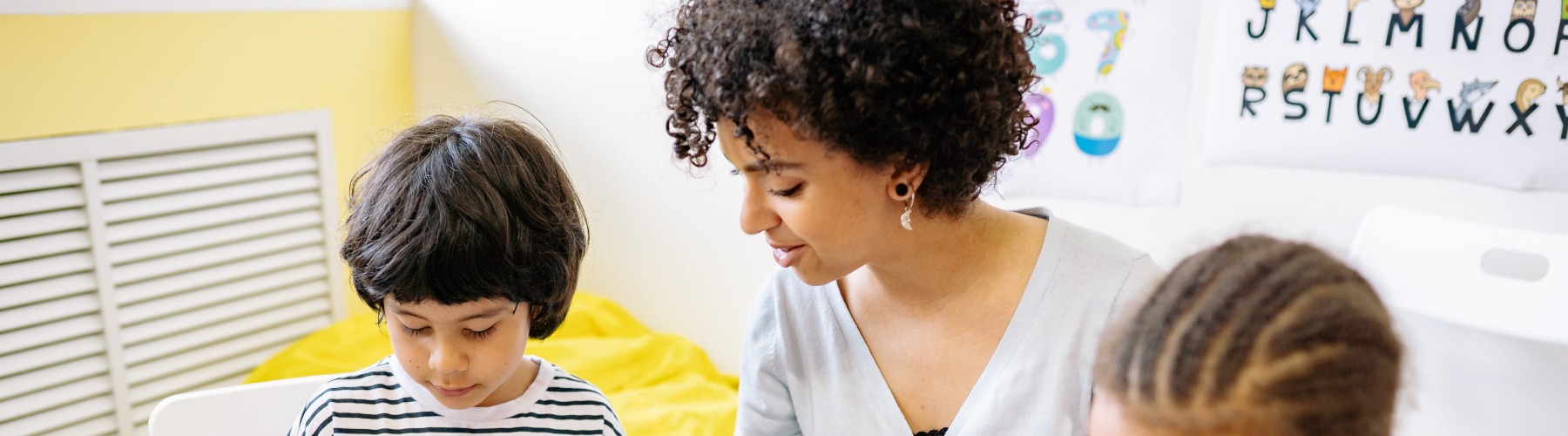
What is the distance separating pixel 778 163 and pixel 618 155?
163 cm

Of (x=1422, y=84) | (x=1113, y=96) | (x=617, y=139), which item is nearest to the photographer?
(x=1422, y=84)

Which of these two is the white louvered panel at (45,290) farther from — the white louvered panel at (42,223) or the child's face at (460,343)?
Result: the child's face at (460,343)

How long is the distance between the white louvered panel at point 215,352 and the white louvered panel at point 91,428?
9cm

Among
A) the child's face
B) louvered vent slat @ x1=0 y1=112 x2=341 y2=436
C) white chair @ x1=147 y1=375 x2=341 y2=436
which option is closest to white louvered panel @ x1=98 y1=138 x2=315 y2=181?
louvered vent slat @ x1=0 y1=112 x2=341 y2=436

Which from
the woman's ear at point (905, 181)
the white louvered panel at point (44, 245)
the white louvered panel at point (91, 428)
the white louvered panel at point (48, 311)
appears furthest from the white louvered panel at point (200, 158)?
the woman's ear at point (905, 181)

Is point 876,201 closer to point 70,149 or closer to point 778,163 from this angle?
point 778,163

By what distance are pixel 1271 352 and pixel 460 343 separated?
76cm

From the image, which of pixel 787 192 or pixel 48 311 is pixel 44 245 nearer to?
pixel 48 311

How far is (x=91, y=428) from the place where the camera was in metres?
2.19

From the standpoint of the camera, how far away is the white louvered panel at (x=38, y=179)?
1987mm

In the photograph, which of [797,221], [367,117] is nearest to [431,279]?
[797,221]

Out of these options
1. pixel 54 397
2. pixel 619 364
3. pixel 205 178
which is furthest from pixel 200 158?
pixel 619 364

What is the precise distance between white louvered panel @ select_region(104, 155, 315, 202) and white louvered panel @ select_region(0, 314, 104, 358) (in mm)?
241

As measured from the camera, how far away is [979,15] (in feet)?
3.18
